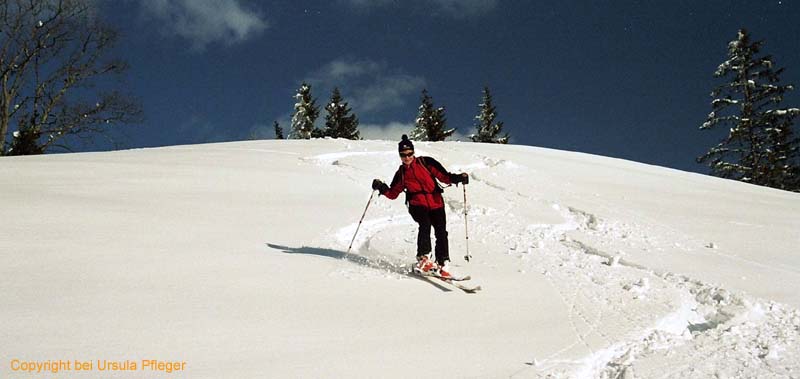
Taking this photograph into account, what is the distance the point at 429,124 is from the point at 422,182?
42.8 metres

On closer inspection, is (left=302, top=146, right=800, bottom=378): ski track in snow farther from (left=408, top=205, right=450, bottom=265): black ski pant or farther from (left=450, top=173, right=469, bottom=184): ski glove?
(left=450, top=173, right=469, bottom=184): ski glove

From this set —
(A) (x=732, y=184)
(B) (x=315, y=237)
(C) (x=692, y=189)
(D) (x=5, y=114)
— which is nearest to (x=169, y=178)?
(B) (x=315, y=237)

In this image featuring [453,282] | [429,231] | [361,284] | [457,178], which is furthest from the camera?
[457,178]

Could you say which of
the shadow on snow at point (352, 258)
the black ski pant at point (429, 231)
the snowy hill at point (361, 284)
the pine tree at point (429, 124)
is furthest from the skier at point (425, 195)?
the pine tree at point (429, 124)

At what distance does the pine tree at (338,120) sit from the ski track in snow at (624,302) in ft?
132

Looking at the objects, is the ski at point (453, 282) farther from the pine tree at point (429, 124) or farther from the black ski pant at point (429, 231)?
the pine tree at point (429, 124)

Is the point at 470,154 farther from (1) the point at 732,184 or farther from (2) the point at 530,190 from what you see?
(1) the point at 732,184

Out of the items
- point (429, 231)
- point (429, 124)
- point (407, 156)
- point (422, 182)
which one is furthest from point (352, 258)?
point (429, 124)

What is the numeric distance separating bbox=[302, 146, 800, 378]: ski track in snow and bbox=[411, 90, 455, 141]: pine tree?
38.2 m

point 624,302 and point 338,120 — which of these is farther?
point 338,120

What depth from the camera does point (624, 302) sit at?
493cm

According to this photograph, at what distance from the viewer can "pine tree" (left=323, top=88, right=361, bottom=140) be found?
161ft

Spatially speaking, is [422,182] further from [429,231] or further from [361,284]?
[361,284]

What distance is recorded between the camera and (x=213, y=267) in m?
4.94
